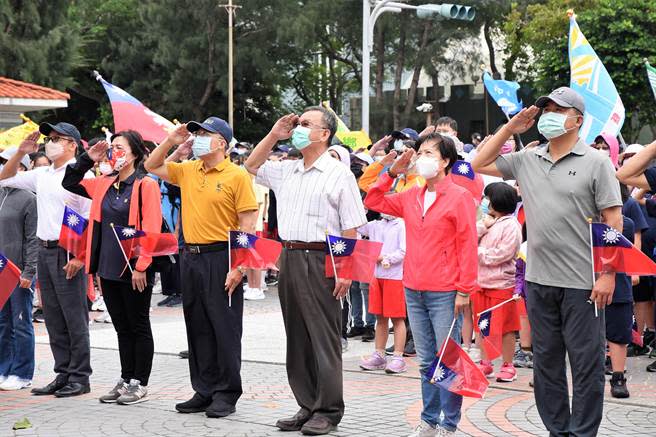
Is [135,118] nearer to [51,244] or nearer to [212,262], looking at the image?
[51,244]

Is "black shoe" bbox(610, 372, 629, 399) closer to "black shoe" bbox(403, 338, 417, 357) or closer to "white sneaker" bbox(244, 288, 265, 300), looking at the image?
"black shoe" bbox(403, 338, 417, 357)

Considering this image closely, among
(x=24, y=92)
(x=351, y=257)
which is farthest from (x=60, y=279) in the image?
(x=24, y=92)

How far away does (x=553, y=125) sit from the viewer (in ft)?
22.1

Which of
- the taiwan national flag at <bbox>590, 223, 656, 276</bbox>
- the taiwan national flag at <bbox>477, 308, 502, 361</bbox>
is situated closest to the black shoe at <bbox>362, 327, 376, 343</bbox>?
the taiwan national flag at <bbox>477, 308, 502, 361</bbox>

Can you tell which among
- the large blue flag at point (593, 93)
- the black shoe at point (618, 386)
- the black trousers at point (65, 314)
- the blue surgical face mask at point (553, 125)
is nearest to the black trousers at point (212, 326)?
the black trousers at point (65, 314)

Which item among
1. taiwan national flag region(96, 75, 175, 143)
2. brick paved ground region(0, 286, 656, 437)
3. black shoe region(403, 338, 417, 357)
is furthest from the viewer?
taiwan national flag region(96, 75, 175, 143)

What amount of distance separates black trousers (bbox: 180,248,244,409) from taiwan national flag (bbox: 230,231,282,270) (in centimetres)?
13

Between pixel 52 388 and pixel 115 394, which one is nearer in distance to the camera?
pixel 115 394

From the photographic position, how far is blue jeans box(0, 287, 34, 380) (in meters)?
9.60

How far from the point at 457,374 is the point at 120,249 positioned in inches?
122

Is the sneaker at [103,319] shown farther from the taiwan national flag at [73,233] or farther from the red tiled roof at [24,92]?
the red tiled roof at [24,92]

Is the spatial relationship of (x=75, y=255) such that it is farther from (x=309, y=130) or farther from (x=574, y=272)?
(x=574, y=272)

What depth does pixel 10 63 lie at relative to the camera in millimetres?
38406

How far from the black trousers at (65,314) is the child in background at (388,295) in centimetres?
278
